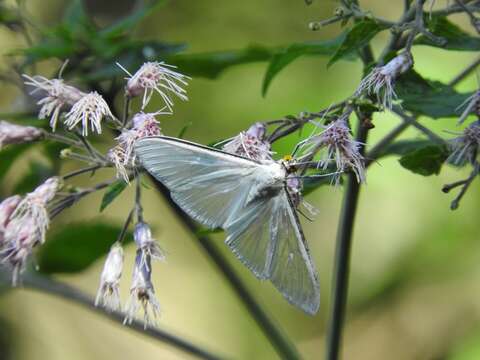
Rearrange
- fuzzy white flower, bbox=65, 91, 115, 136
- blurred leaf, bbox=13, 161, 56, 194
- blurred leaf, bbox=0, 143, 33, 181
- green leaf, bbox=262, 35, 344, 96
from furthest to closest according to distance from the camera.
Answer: blurred leaf, bbox=13, 161, 56, 194, blurred leaf, bbox=0, 143, 33, 181, green leaf, bbox=262, 35, 344, 96, fuzzy white flower, bbox=65, 91, 115, 136

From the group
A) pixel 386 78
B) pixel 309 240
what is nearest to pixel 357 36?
pixel 386 78

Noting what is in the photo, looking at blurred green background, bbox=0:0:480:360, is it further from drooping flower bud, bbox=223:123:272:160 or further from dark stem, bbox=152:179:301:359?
drooping flower bud, bbox=223:123:272:160

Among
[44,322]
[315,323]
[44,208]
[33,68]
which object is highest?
[33,68]

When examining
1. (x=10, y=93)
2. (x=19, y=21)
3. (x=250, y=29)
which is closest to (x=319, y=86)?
(x=250, y=29)

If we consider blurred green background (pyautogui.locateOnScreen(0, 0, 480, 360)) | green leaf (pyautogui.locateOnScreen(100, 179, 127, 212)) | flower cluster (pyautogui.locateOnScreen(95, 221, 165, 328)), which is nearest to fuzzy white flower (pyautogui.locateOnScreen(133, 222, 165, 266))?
flower cluster (pyautogui.locateOnScreen(95, 221, 165, 328))

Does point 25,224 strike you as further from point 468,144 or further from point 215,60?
point 468,144

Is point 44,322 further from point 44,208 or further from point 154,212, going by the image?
point 44,208

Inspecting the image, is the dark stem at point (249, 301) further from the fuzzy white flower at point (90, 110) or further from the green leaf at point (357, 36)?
the green leaf at point (357, 36)
